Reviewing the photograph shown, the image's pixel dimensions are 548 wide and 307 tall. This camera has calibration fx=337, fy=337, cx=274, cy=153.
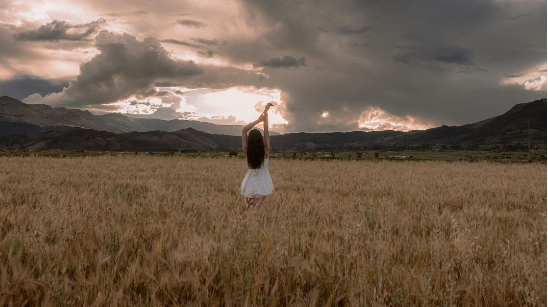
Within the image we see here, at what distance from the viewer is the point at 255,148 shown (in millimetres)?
8492

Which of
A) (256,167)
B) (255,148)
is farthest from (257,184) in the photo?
(255,148)

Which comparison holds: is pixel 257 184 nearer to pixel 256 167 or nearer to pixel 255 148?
pixel 256 167

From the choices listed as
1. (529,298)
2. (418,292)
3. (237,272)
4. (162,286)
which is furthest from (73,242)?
(529,298)

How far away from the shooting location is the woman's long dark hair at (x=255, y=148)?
8.52 meters

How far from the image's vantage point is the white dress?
27.8 feet

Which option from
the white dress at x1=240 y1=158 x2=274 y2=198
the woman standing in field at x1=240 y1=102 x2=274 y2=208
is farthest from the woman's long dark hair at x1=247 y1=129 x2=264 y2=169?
the white dress at x1=240 y1=158 x2=274 y2=198

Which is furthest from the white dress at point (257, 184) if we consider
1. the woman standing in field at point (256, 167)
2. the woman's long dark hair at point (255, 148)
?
the woman's long dark hair at point (255, 148)

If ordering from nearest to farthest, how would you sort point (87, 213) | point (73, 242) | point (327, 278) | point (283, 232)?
point (327, 278), point (73, 242), point (283, 232), point (87, 213)

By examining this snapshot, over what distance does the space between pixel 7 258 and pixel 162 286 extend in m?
2.35

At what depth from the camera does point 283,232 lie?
5.57m

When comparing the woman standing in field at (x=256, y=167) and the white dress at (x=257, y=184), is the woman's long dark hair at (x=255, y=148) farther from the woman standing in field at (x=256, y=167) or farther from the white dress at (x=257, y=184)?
the white dress at (x=257, y=184)

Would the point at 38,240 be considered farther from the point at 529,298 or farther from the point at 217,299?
the point at 529,298

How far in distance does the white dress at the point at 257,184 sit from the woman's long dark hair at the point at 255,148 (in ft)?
0.65

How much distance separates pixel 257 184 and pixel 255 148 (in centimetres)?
92
